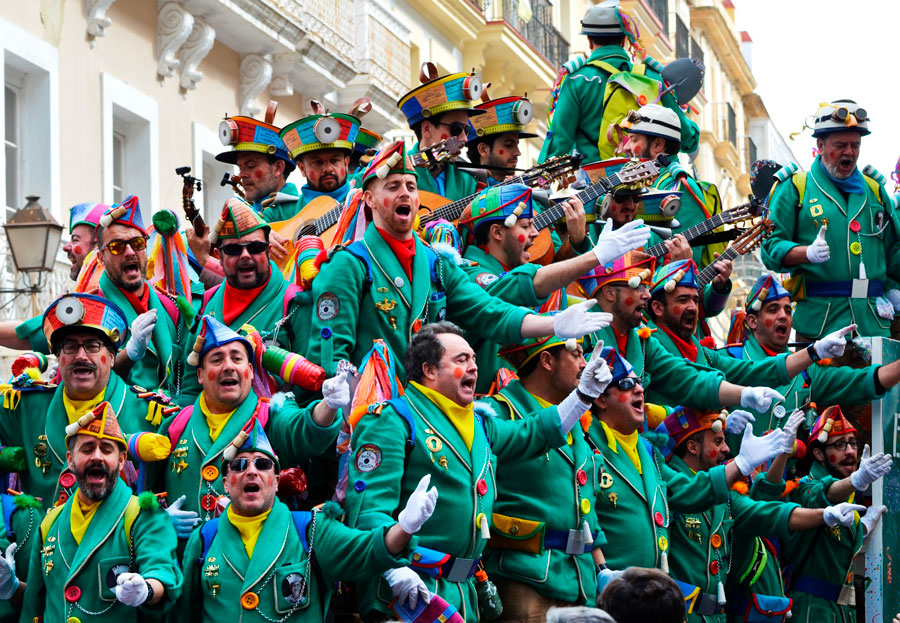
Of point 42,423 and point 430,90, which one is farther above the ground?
point 430,90

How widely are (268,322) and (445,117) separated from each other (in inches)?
111

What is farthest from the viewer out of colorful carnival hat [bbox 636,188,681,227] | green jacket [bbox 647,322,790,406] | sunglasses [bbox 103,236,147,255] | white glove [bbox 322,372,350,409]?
colorful carnival hat [bbox 636,188,681,227]

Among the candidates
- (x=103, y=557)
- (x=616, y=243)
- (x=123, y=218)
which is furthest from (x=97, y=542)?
(x=616, y=243)

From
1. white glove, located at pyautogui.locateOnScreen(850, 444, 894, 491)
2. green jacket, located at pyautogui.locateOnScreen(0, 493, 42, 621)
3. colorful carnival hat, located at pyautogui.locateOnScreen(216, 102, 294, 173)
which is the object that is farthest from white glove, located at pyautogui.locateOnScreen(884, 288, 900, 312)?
Result: green jacket, located at pyautogui.locateOnScreen(0, 493, 42, 621)

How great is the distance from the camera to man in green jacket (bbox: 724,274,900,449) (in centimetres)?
1123

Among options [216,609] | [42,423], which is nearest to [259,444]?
[216,609]

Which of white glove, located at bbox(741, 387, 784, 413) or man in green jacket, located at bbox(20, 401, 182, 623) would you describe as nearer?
man in green jacket, located at bbox(20, 401, 182, 623)

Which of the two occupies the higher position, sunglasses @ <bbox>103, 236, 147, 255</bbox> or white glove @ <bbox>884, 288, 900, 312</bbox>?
sunglasses @ <bbox>103, 236, 147, 255</bbox>

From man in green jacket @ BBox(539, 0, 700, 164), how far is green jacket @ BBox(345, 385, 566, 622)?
5.42 metres

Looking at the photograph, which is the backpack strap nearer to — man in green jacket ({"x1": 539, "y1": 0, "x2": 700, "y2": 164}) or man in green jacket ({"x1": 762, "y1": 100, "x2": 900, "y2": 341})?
man in green jacket ({"x1": 762, "y1": 100, "x2": 900, "y2": 341})

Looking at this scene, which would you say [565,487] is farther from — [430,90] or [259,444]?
[430,90]

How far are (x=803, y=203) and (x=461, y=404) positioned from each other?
193 inches

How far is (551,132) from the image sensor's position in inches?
541

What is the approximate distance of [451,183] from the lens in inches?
461
